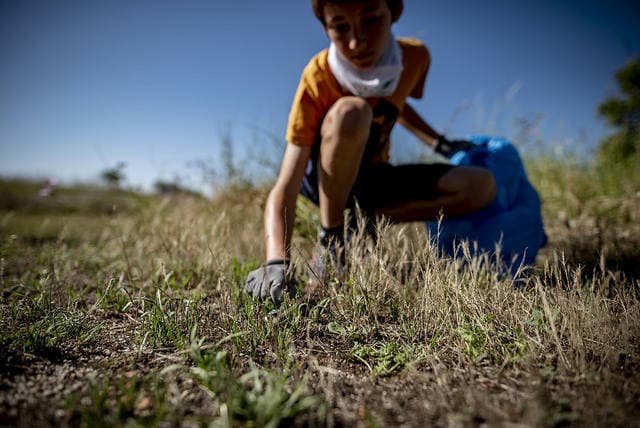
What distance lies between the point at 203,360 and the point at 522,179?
2167 mm

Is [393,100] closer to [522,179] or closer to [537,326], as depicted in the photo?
[522,179]

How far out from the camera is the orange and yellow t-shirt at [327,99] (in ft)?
5.92

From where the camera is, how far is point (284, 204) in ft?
5.52

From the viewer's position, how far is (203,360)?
909 mm

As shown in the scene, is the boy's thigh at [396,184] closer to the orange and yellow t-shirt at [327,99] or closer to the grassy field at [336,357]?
the orange and yellow t-shirt at [327,99]

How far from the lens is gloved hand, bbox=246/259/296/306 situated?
1302 mm

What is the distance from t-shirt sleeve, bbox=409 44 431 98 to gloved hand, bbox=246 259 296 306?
5.19 feet

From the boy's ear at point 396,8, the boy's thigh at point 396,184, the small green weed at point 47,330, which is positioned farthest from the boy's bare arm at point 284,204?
the boy's ear at point 396,8

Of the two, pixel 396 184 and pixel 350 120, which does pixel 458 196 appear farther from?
pixel 350 120

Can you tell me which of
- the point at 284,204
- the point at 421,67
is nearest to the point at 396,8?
the point at 421,67

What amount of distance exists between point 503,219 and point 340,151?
3.49ft

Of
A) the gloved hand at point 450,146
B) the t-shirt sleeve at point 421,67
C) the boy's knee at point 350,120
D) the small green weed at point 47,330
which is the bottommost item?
the small green weed at point 47,330

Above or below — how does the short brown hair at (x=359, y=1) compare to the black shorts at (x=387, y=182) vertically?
above

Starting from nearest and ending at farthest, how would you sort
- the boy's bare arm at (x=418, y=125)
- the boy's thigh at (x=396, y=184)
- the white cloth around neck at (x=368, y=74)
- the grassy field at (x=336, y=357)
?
the grassy field at (x=336, y=357), the white cloth around neck at (x=368, y=74), the boy's thigh at (x=396, y=184), the boy's bare arm at (x=418, y=125)
